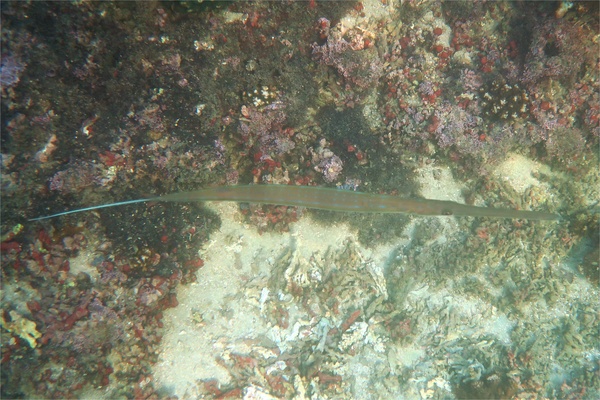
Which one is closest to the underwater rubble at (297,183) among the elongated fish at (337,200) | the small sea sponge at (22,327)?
the small sea sponge at (22,327)

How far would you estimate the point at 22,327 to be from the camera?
4.92 m

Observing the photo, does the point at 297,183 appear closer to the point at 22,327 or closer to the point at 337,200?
the point at 337,200

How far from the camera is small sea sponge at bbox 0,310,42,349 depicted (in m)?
4.88

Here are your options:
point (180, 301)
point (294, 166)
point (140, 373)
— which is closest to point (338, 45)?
point (294, 166)

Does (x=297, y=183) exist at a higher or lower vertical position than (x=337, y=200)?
higher

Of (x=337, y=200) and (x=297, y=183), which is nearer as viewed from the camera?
(x=337, y=200)

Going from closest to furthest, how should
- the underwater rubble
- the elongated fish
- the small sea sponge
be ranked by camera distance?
1. the elongated fish
2. the small sea sponge
3. the underwater rubble

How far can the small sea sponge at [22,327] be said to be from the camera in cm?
488

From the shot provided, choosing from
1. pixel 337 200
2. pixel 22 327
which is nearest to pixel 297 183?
pixel 337 200

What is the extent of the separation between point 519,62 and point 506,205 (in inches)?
120

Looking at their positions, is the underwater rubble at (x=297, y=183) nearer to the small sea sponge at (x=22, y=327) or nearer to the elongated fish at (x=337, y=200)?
the small sea sponge at (x=22, y=327)

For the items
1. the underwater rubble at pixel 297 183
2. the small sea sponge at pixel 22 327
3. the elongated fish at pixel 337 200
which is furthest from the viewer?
the underwater rubble at pixel 297 183

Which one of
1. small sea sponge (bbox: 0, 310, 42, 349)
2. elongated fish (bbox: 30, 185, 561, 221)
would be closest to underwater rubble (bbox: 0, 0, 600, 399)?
small sea sponge (bbox: 0, 310, 42, 349)

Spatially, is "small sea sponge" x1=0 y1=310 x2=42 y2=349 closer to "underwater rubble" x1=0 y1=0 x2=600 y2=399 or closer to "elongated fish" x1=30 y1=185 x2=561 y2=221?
"underwater rubble" x1=0 y1=0 x2=600 y2=399
